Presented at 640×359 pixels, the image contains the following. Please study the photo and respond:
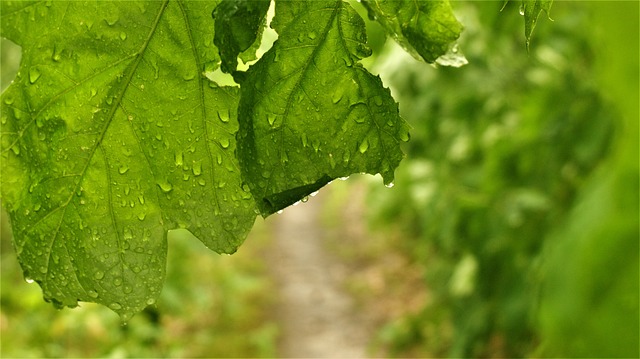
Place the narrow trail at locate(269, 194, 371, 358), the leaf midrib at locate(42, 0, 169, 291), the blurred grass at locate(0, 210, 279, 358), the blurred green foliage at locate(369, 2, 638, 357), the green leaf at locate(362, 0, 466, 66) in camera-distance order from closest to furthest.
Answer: the green leaf at locate(362, 0, 466, 66)
the leaf midrib at locate(42, 0, 169, 291)
the blurred green foliage at locate(369, 2, 638, 357)
the blurred grass at locate(0, 210, 279, 358)
the narrow trail at locate(269, 194, 371, 358)

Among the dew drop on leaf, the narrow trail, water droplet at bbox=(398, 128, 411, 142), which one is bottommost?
the narrow trail

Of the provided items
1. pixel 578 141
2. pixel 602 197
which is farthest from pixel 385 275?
pixel 602 197

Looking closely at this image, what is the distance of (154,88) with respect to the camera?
30.8 inches

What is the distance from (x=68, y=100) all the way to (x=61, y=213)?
0.13 metres

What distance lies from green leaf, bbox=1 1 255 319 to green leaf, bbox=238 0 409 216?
7cm

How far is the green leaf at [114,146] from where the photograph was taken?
777 mm

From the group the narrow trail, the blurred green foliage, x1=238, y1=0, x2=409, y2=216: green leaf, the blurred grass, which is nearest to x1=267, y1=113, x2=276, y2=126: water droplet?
x1=238, y1=0, x2=409, y2=216: green leaf

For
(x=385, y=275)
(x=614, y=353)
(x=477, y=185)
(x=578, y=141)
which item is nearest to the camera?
(x=614, y=353)

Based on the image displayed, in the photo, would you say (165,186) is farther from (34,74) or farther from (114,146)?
(34,74)

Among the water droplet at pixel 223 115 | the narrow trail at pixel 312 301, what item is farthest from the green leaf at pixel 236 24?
the narrow trail at pixel 312 301

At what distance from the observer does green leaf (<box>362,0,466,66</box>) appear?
65cm

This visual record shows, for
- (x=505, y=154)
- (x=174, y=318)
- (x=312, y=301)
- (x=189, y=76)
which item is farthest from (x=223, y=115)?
(x=312, y=301)

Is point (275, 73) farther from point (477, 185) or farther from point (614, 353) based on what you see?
point (477, 185)

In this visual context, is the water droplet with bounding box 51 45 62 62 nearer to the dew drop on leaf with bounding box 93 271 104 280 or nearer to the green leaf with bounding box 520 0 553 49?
the dew drop on leaf with bounding box 93 271 104 280
